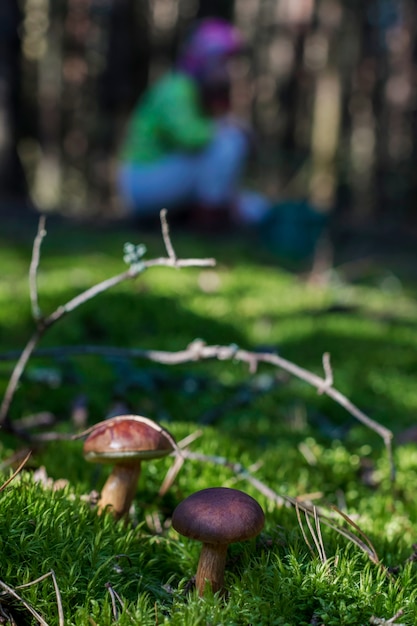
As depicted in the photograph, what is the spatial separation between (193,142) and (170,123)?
1.31 ft

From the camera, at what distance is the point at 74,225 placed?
9.76 m

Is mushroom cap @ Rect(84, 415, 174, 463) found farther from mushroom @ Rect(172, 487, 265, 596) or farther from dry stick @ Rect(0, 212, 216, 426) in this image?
dry stick @ Rect(0, 212, 216, 426)

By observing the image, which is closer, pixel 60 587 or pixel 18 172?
pixel 60 587

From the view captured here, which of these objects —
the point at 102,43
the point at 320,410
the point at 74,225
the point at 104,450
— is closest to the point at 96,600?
the point at 104,450

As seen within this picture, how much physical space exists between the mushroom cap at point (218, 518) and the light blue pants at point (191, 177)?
323 inches

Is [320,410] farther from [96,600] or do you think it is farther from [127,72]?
[127,72]

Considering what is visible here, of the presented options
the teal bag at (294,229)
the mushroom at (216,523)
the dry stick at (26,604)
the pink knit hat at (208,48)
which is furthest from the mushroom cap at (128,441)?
the pink knit hat at (208,48)

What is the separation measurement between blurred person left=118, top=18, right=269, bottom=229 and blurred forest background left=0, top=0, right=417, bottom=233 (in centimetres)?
436

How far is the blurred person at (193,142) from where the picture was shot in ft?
30.9

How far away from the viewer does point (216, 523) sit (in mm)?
1600

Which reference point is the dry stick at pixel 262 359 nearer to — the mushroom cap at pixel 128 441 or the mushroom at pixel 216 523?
the mushroom cap at pixel 128 441

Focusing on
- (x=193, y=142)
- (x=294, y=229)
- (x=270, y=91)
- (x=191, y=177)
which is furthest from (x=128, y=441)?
(x=270, y=91)

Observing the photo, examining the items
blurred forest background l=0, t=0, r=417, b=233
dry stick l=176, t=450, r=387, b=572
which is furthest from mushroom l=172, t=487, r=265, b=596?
blurred forest background l=0, t=0, r=417, b=233

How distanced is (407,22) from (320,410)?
2174 centimetres
